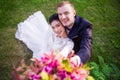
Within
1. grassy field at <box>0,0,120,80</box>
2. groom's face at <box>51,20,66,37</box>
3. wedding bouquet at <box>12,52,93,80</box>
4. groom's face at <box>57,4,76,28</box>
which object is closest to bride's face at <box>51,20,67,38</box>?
groom's face at <box>51,20,66,37</box>

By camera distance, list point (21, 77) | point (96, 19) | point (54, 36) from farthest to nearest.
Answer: point (96, 19), point (54, 36), point (21, 77)

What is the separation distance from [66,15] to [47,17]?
2.42m

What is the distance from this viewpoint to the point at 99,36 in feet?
19.3

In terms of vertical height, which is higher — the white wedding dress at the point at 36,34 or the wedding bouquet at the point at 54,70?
the wedding bouquet at the point at 54,70

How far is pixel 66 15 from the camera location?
12.5 ft

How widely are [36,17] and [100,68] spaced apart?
1.38 metres

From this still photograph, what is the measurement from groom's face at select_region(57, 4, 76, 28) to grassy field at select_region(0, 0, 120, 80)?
1514mm

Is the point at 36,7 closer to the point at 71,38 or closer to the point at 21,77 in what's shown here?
the point at 71,38

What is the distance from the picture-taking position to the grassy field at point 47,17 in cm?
528

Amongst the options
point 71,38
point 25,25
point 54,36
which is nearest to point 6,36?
point 25,25

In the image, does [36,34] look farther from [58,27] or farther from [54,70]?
[54,70]

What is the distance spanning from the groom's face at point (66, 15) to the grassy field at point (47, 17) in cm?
151

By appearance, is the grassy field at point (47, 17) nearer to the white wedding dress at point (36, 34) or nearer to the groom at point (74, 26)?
the white wedding dress at point (36, 34)

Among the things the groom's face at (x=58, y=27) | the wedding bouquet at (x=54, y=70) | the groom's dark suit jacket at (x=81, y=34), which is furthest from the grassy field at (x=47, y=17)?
the wedding bouquet at (x=54, y=70)
